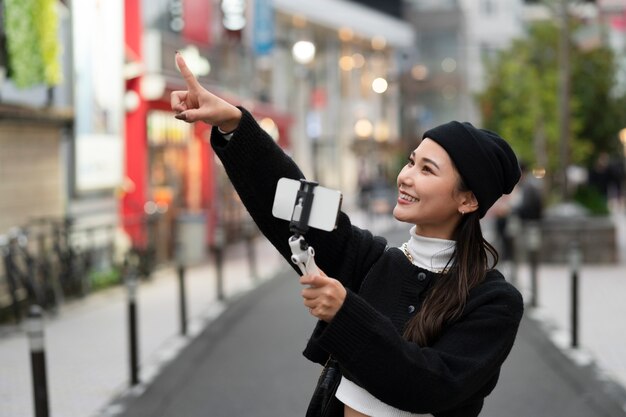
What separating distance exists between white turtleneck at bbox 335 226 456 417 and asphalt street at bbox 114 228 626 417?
18.5 ft

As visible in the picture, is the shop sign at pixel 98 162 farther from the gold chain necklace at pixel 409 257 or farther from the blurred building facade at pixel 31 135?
the gold chain necklace at pixel 409 257

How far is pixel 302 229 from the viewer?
8.64 ft

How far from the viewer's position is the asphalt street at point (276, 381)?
895 cm

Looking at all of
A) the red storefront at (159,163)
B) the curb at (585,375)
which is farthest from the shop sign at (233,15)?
the curb at (585,375)

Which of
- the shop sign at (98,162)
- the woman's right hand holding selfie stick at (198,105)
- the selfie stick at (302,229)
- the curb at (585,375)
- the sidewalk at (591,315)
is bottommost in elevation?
the sidewalk at (591,315)

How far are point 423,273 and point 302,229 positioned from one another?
2.11ft

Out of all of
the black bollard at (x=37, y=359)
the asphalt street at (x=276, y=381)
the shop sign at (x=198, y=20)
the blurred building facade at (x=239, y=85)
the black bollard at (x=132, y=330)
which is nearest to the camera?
the black bollard at (x=37, y=359)

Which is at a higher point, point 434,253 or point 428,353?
point 434,253

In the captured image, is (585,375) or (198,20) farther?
(198,20)

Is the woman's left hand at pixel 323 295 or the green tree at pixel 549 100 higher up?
the green tree at pixel 549 100

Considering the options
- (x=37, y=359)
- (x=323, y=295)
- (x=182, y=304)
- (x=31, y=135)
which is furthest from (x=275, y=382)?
(x=31, y=135)

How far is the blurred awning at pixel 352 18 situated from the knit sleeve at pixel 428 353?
47.3 metres

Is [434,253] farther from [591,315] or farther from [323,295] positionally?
[591,315]

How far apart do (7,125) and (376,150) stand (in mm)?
54145
